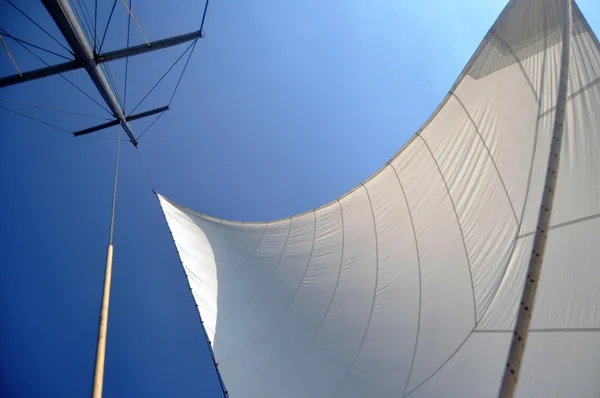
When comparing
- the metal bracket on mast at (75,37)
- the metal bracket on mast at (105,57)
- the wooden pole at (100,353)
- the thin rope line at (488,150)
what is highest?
→ the metal bracket on mast at (105,57)

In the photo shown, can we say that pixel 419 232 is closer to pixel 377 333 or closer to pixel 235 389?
pixel 377 333

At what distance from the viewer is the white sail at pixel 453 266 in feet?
8.73

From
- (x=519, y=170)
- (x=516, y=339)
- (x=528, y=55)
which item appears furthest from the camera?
(x=528, y=55)

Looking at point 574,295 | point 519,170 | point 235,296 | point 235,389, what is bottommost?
point 235,389

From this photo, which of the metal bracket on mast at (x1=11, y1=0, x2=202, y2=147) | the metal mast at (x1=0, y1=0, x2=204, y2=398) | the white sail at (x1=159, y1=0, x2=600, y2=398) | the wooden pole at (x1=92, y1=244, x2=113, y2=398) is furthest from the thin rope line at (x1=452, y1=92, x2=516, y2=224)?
the metal bracket on mast at (x1=11, y1=0, x2=202, y2=147)

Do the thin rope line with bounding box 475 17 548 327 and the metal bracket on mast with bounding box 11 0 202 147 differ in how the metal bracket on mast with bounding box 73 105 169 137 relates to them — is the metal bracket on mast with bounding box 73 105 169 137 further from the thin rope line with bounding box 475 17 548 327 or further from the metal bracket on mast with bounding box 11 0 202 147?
the thin rope line with bounding box 475 17 548 327

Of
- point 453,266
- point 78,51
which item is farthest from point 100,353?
point 78,51

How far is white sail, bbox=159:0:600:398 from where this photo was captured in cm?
266

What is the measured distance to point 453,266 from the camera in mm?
Result: 3750

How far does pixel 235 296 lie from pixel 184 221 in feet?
8.31

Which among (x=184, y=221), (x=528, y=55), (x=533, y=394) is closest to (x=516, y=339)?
(x=533, y=394)

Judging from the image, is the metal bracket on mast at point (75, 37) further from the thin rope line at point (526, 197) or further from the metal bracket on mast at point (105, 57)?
the thin rope line at point (526, 197)

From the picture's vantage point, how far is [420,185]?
4844mm

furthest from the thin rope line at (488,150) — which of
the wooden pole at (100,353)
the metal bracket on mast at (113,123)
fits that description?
the metal bracket on mast at (113,123)
